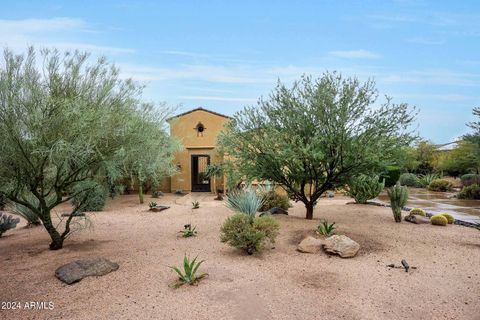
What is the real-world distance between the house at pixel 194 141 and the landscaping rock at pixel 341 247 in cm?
1523

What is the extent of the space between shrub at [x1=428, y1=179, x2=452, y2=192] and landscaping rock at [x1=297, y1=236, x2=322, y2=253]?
62.5 feet

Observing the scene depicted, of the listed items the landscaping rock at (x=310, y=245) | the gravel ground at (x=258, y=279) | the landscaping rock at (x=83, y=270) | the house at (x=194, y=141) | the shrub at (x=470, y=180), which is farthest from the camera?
the house at (x=194, y=141)

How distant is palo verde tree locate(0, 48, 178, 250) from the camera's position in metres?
6.09

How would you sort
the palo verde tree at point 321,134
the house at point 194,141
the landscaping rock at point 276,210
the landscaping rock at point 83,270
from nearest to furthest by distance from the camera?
the landscaping rock at point 83,270
the palo verde tree at point 321,134
the landscaping rock at point 276,210
the house at point 194,141

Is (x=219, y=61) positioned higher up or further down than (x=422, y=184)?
higher up

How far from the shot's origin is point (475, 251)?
23.9 ft

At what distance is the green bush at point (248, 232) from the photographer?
681cm

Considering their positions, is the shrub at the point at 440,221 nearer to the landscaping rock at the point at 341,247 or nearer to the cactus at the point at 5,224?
the landscaping rock at the point at 341,247

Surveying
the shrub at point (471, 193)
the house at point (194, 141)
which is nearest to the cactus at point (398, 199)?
the shrub at point (471, 193)

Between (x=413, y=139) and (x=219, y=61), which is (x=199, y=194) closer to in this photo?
(x=219, y=61)

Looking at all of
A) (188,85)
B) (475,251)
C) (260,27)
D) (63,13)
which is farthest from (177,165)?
(475,251)

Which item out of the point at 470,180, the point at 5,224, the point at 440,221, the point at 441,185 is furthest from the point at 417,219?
the point at 441,185

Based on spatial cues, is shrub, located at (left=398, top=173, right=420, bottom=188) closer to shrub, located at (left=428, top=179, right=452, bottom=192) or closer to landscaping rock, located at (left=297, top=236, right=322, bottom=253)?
shrub, located at (left=428, top=179, right=452, bottom=192)

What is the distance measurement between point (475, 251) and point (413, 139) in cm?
330
